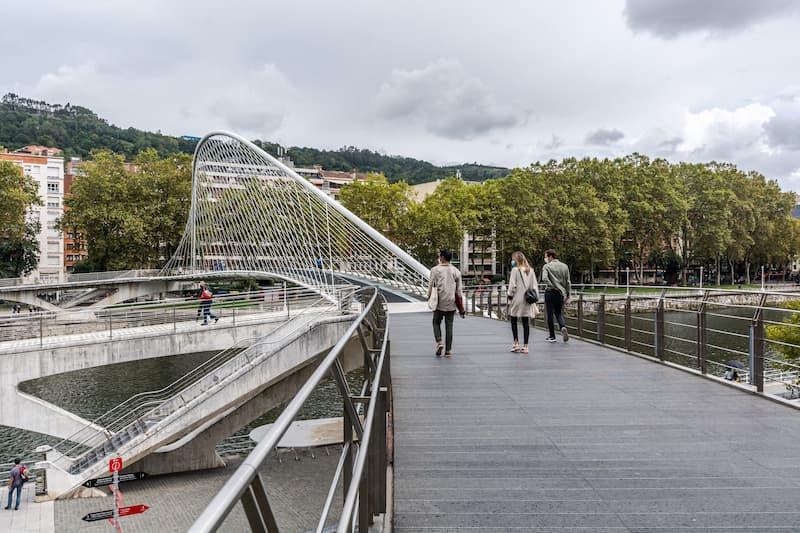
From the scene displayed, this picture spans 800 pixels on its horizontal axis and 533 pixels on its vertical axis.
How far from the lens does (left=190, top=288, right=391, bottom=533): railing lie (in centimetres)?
95

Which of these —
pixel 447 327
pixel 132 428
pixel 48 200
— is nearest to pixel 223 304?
pixel 132 428

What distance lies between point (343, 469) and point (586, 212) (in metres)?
50.6

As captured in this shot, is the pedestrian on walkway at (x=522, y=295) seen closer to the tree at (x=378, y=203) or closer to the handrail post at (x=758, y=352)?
the handrail post at (x=758, y=352)

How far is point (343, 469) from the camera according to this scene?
6.31 feet

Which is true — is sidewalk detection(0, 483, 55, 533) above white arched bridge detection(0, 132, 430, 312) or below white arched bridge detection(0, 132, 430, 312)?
below

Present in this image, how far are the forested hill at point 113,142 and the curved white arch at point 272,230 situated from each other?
1935 inches

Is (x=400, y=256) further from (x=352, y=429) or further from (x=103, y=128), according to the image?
(x=103, y=128)

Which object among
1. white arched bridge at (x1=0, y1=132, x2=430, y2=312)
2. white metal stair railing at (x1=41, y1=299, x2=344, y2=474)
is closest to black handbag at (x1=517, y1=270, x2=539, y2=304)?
white metal stair railing at (x1=41, y1=299, x2=344, y2=474)

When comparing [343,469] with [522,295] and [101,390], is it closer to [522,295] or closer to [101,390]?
[522,295]

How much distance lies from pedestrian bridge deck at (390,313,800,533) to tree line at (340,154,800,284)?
42.2 metres

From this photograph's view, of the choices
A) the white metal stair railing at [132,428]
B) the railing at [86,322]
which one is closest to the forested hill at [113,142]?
the railing at [86,322]

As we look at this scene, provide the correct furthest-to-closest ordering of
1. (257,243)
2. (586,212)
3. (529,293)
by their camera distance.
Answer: (586,212) < (257,243) < (529,293)

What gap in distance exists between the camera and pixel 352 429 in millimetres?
2133

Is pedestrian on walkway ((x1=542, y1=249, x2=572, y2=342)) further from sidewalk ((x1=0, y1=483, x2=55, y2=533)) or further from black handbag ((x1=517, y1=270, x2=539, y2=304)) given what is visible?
sidewalk ((x1=0, y1=483, x2=55, y2=533))
